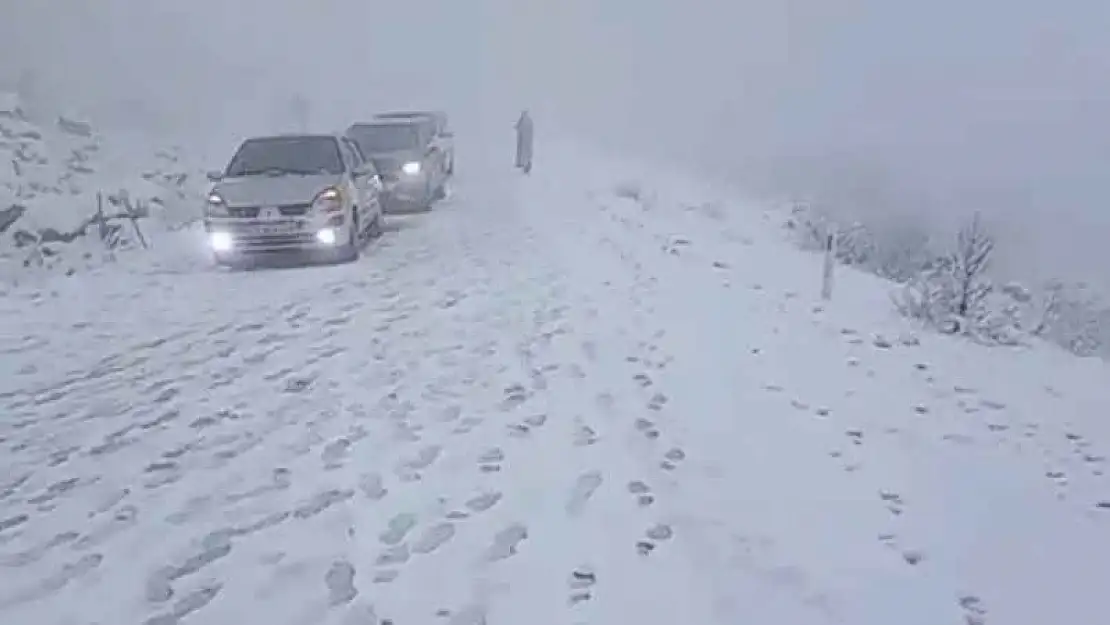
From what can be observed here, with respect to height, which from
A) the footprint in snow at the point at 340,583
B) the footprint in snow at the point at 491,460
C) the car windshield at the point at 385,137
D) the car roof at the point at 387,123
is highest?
the car roof at the point at 387,123

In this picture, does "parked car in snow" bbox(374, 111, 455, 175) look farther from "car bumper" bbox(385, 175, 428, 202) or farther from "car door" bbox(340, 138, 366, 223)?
"car door" bbox(340, 138, 366, 223)

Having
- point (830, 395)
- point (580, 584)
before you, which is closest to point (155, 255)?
point (830, 395)

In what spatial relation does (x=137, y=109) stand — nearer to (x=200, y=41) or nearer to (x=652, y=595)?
(x=200, y=41)

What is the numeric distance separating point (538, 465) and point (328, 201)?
8351 mm

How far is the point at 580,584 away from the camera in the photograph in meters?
4.63

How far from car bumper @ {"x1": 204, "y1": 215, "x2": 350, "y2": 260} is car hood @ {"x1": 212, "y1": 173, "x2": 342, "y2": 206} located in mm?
267

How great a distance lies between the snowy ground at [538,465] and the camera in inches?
182

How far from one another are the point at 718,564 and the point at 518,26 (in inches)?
A: 3856

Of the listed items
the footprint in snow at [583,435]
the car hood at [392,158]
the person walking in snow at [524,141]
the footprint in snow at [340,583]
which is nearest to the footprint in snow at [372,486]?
the footprint in snow at [340,583]

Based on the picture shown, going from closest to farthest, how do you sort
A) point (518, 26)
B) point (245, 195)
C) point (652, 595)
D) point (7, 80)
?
point (652, 595) → point (245, 195) → point (7, 80) → point (518, 26)

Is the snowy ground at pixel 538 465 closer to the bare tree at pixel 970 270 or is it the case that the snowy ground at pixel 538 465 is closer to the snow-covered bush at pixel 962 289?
the snow-covered bush at pixel 962 289

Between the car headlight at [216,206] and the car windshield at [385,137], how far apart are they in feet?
22.5

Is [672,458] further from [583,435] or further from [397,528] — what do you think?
[397,528]

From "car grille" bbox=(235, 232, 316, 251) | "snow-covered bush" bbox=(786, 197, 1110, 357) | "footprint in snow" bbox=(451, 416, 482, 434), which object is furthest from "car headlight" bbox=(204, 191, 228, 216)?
"footprint in snow" bbox=(451, 416, 482, 434)
